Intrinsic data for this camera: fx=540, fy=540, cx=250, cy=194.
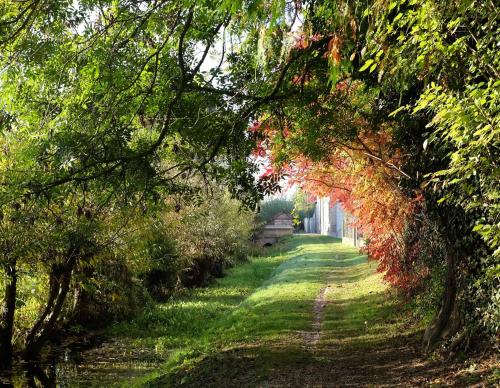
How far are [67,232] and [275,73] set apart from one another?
6341 mm

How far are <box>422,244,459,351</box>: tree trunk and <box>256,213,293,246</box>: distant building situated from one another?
55.5 m

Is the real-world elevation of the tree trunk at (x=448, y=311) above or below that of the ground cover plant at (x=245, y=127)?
below

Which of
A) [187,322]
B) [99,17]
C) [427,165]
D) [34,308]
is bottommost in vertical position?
[187,322]

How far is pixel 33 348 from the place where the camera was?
14.7 metres

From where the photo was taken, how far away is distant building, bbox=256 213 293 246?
67500mm

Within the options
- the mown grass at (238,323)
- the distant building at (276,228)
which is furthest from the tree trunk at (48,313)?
the distant building at (276,228)

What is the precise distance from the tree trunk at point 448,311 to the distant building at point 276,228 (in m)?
55.5

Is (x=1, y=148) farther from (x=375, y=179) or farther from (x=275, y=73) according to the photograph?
(x=375, y=179)

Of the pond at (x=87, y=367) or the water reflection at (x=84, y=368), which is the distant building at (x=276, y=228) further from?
the water reflection at (x=84, y=368)

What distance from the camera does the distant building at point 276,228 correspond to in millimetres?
67500

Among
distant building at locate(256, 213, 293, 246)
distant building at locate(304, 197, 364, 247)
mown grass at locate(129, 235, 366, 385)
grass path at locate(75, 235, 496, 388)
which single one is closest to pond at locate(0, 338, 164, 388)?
grass path at locate(75, 235, 496, 388)

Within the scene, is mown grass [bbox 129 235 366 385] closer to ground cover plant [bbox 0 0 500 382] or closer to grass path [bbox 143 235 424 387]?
grass path [bbox 143 235 424 387]

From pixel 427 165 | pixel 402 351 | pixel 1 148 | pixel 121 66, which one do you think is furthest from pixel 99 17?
pixel 402 351

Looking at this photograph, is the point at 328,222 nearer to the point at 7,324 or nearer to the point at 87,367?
the point at 87,367
